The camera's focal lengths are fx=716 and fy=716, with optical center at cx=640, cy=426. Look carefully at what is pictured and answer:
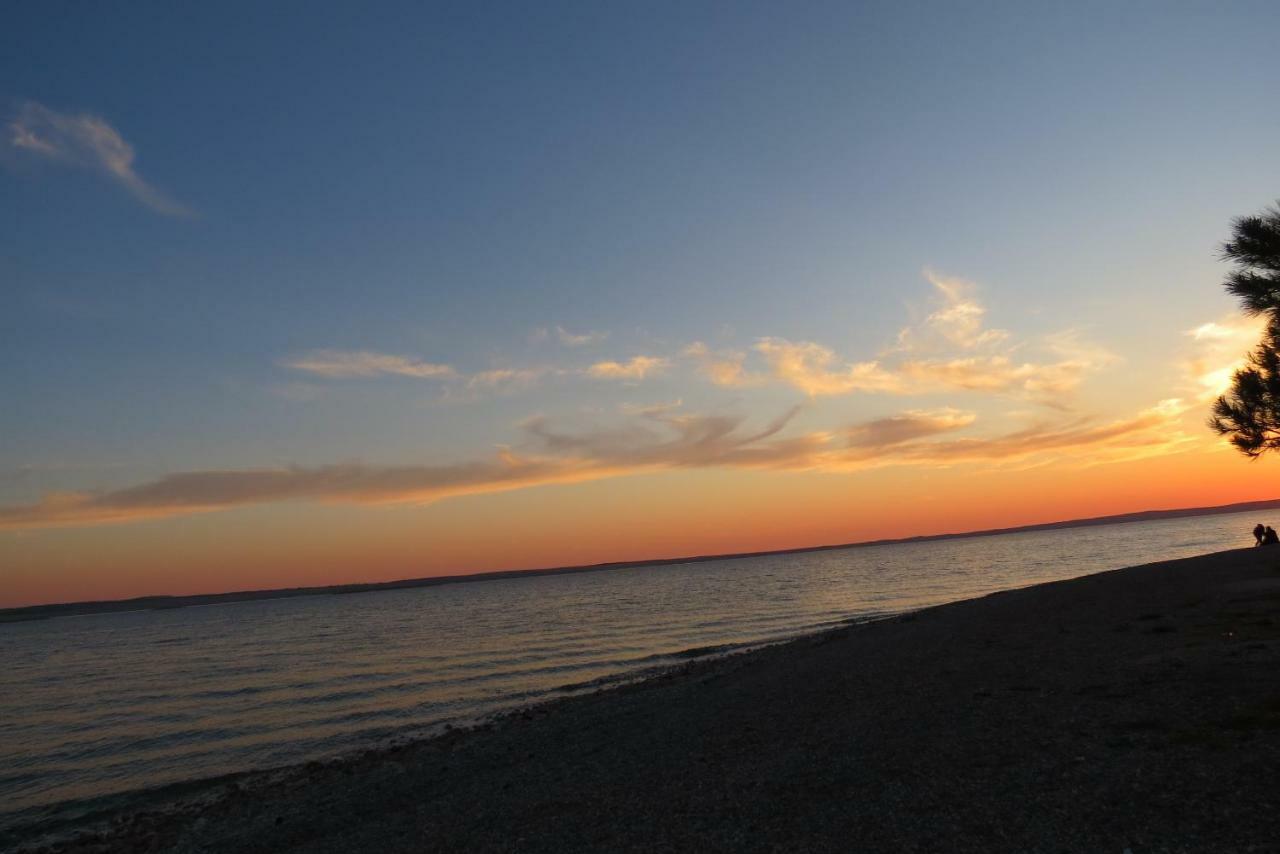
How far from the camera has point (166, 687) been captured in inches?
1609

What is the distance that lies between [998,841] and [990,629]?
1825cm

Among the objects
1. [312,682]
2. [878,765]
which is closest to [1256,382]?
[878,765]

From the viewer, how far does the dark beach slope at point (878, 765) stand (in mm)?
8633

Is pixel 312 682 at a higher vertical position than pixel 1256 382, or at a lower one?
lower

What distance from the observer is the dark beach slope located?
8.63 metres

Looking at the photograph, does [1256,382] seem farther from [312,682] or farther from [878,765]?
[312,682]

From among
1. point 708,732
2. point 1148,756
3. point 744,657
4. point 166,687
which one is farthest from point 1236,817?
point 166,687

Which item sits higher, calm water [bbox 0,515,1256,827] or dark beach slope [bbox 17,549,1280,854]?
dark beach slope [bbox 17,549,1280,854]

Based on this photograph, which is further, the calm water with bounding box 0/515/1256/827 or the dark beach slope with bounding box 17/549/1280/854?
the calm water with bounding box 0/515/1256/827

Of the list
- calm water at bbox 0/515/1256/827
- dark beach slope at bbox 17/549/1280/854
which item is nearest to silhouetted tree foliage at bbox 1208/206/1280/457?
dark beach slope at bbox 17/549/1280/854

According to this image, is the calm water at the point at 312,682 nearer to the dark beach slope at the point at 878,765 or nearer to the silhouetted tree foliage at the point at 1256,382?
the dark beach slope at the point at 878,765

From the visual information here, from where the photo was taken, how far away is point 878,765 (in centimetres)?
1130

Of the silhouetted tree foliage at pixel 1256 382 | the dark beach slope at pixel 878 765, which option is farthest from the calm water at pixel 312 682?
the silhouetted tree foliage at pixel 1256 382

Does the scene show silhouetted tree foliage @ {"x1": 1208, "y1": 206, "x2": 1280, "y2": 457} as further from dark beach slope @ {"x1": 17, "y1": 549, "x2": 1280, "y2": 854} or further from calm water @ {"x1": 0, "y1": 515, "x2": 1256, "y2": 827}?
calm water @ {"x1": 0, "y1": 515, "x2": 1256, "y2": 827}
